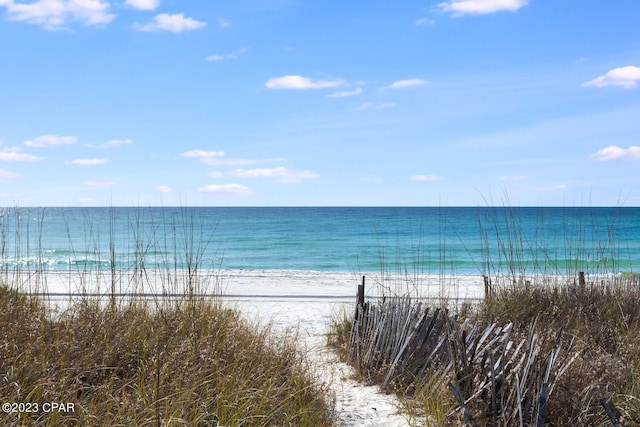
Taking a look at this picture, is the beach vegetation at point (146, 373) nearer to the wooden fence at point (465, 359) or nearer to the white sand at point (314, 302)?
the white sand at point (314, 302)

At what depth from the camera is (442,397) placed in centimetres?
398

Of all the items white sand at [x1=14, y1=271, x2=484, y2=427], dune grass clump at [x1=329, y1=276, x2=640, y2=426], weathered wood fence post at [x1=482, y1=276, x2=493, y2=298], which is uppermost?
weathered wood fence post at [x1=482, y1=276, x2=493, y2=298]

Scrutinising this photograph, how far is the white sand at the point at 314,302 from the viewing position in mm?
4305

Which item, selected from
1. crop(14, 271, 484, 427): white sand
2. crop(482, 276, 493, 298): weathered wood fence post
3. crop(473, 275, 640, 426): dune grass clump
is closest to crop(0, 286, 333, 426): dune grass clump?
crop(14, 271, 484, 427): white sand

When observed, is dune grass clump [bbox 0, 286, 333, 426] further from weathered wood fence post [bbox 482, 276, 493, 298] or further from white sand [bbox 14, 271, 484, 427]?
weathered wood fence post [bbox 482, 276, 493, 298]

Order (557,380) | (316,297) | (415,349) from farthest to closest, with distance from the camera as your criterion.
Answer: (316,297) < (415,349) < (557,380)

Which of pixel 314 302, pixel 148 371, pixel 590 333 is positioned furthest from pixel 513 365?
pixel 314 302

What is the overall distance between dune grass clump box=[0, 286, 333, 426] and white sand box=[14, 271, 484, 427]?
0.37 metres

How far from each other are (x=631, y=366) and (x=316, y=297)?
23.4 ft

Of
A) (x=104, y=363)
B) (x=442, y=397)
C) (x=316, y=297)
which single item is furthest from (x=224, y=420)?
(x=316, y=297)

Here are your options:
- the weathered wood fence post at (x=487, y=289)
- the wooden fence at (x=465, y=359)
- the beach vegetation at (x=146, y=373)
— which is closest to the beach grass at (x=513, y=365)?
the wooden fence at (x=465, y=359)

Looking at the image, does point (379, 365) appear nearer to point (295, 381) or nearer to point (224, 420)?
point (295, 381)

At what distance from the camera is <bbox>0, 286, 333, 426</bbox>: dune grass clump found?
10.7ft

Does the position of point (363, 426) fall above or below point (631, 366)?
below
